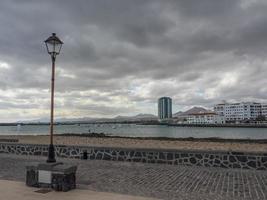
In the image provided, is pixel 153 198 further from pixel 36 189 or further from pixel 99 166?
pixel 99 166

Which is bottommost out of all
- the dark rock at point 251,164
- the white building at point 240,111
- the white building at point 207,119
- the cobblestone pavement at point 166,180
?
the cobblestone pavement at point 166,180

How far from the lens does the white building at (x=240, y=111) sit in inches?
6033

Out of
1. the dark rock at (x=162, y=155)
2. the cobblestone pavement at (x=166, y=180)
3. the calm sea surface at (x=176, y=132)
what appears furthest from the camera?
the calm sea surface at (x=176, y=132)

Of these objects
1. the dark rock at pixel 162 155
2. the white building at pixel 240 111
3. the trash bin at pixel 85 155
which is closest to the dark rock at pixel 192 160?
the dark rock at pixel 162 155

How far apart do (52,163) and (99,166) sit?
11.7 ft

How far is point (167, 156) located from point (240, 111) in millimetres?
151498

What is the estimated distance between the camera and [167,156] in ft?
37.8

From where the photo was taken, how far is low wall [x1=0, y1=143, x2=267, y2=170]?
10.4m

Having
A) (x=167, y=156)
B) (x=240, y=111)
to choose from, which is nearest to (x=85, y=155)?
(x=167, y=156)

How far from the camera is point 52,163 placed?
764cm

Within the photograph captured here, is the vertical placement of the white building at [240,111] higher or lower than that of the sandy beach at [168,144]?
higher

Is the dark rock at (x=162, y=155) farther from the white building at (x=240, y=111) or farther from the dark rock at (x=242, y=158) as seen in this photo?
the white building at (x=240, y=111)

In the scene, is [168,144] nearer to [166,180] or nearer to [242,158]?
[242,158]

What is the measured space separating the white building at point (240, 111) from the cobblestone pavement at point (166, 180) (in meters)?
148
